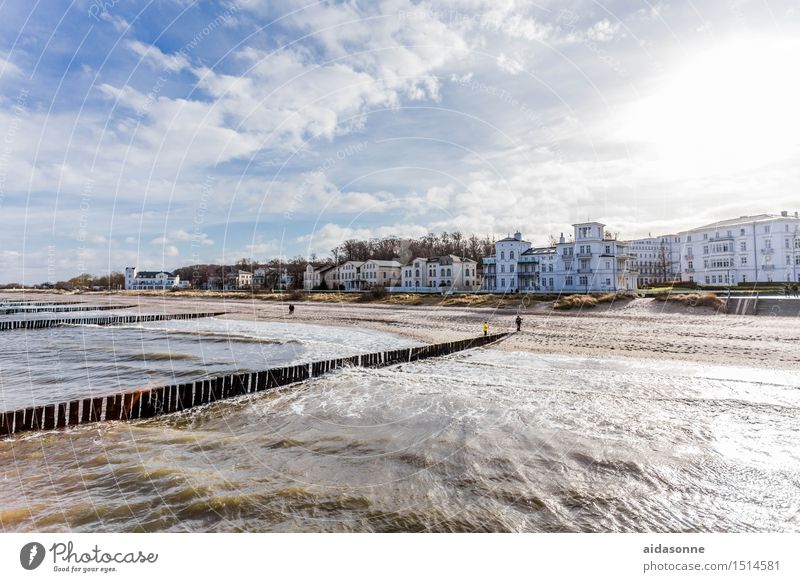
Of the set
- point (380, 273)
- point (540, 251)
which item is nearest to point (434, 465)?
point (540, 251)

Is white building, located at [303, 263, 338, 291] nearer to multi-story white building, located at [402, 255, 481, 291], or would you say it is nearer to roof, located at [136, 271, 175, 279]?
multi-story white building, located at [402, 255, 481, 291]

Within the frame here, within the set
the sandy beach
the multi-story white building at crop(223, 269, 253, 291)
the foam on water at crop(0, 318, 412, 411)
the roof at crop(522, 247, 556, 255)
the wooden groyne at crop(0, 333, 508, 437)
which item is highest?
the roof at crop(522, 247, 556, 255)

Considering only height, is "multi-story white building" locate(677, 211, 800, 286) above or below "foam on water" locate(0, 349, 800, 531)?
above

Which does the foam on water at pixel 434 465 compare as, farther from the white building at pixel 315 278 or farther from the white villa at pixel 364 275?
the white building at pixel 315 278

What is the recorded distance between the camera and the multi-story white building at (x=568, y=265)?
53.6 metres

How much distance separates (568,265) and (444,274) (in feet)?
79.7

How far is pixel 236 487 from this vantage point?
637 centimetres

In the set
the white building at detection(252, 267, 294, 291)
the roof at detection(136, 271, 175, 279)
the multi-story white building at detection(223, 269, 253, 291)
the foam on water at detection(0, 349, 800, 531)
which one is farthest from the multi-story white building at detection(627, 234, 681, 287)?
the roof at detection(136, 271, 175, 279)

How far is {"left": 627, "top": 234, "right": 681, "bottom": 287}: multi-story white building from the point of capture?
357ft

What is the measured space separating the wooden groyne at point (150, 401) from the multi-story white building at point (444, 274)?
5625 centimetres

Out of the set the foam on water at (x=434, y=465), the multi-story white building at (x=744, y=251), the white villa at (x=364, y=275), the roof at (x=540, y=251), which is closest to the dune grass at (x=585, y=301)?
the roof at (x=540, y=251)

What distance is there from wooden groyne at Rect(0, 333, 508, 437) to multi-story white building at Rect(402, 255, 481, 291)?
5625 cm
